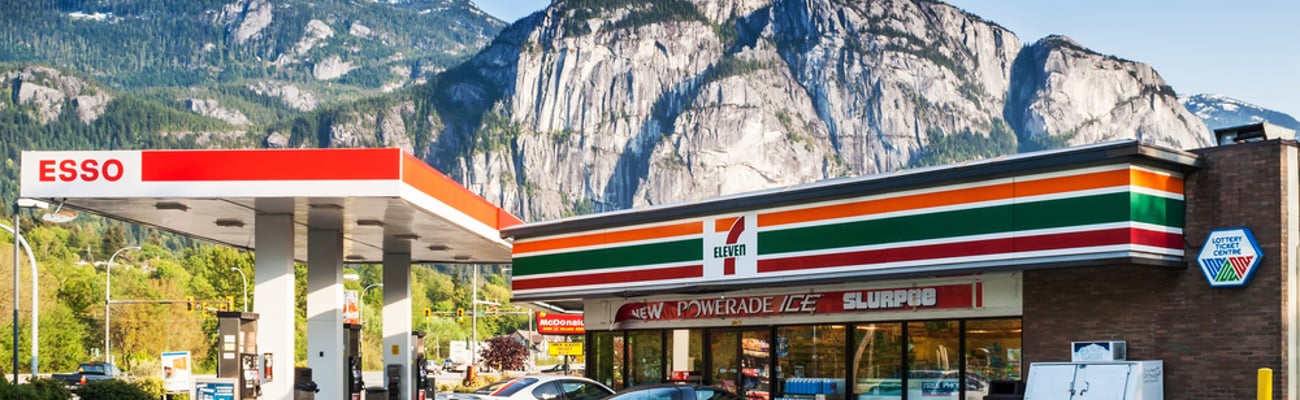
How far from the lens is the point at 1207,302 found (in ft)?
58.7

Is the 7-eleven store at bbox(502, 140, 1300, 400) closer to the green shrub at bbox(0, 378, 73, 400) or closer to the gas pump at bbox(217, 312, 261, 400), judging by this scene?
the gas pump at bbox(217, 312, 261, 400)

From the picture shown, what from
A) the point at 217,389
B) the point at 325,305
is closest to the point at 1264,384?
the point at 217,389

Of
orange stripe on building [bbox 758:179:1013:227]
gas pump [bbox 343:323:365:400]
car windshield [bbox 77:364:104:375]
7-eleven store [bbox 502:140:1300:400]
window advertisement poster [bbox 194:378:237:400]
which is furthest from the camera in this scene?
car windshield [bbox 77:364:104:375]

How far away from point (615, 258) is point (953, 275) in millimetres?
7958

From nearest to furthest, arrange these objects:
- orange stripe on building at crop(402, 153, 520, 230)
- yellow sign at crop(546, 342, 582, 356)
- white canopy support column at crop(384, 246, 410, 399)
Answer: orange stripe on building at crop(402, 153, 520, 230) → white canopy support column at crop(384, 246, 410, 399) → yellow sign at crop(546, 342, 582, 356)

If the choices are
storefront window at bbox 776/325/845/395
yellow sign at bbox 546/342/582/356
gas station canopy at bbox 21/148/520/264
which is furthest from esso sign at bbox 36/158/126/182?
yellow sign at bbox 546/342/582/356

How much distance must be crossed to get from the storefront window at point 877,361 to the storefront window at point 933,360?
0.81ft

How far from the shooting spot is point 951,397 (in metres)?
21.2

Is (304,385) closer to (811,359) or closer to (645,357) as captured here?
(645,357)

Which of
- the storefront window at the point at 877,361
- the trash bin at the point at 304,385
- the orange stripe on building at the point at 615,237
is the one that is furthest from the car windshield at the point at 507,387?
the storefront window at the point at 877,361

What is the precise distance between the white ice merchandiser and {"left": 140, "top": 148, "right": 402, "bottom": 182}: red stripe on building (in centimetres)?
1206

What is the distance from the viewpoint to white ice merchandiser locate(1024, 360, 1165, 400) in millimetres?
17969

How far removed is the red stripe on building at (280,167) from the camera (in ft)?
81.1

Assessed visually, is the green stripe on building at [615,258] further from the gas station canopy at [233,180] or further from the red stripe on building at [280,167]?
the red stripe on building at [280,167]
